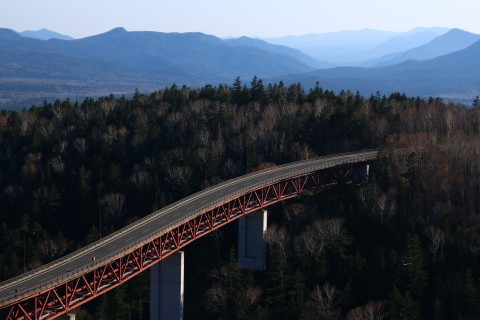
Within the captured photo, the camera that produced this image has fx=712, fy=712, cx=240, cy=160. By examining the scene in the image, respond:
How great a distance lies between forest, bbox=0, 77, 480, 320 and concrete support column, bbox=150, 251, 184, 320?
297 centimetres

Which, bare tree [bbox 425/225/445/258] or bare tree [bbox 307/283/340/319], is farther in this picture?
bare tree [bbox 425/225/445/258]

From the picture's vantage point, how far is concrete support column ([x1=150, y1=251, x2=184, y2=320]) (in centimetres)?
5694

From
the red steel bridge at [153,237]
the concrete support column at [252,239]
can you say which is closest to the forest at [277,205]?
the concrete support column at [252,239]

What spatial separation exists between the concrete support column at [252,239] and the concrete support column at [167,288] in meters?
11.9

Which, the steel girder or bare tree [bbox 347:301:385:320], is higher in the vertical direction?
the steel girder

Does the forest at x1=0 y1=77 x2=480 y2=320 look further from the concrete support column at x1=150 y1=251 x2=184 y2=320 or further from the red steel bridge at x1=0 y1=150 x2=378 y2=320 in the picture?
the concrete support column at x1=150 y1=251 x2=184 y2=320

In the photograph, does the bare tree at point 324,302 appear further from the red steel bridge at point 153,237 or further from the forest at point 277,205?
the red steel bridge at point 153,237

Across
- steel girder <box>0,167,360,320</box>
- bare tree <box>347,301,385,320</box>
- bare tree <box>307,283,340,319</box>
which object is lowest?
bare tree <box>307,283,340,319</box>

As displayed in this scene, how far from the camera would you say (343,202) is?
231 feet

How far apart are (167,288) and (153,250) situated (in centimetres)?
428

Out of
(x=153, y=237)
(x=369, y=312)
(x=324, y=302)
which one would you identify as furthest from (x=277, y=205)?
(x=369, y=312)

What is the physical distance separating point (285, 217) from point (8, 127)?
46147mm

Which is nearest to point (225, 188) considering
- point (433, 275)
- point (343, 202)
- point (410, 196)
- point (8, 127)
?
point (343, 202)

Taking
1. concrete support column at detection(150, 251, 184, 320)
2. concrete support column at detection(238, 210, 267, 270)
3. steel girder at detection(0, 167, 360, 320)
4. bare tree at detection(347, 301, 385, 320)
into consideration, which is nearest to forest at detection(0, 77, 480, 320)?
bare tree at detection(347, 301, 385, 320)
